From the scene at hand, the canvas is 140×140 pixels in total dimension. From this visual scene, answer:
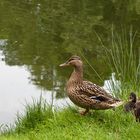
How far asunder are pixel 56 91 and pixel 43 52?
16.2 ft

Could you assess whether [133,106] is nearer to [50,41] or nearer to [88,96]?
[88,96]

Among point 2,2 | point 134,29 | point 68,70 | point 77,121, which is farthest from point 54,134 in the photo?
point 2,2

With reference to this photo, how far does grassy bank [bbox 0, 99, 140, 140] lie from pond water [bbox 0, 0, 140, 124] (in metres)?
1.44

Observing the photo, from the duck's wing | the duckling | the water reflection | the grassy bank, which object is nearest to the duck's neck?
the duck's wing

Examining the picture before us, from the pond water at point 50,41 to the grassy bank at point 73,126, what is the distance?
1.44 meters

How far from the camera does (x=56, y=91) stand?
14.0 m

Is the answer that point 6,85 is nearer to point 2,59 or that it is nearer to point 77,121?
point 2,59

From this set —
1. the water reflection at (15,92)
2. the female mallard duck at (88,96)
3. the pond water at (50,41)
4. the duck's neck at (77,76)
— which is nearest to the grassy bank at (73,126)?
the female mallard duck at (88,96)

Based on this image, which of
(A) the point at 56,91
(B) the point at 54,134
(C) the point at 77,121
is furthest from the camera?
(A) the point at 56,91

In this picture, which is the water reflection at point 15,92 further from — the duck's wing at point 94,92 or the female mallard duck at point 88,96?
the duck's wing at point 94,92

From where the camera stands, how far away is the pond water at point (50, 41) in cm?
1393

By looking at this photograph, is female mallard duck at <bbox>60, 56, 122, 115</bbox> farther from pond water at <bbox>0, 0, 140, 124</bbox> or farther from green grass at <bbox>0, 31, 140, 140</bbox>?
pond water at <bbox>0, 0, 140, 124</bbox>

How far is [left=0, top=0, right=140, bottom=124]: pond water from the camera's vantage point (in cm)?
1393

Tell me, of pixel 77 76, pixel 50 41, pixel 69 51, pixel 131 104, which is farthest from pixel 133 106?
pixel 50 41
